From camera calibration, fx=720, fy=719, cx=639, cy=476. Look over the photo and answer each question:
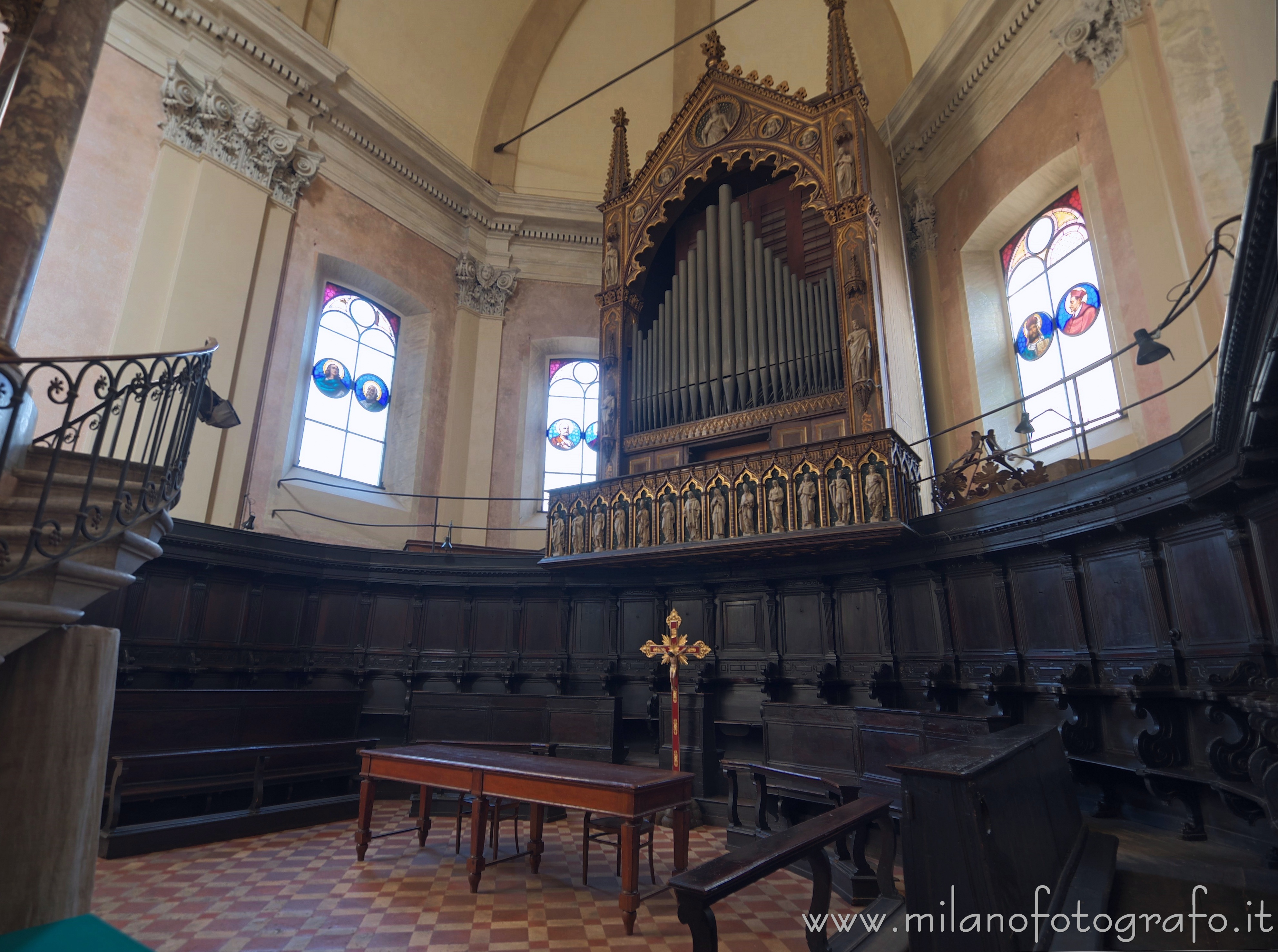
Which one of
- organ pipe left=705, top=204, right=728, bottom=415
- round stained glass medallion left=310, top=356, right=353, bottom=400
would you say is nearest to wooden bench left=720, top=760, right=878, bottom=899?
organ pipe left=705, top=204, right=728, bottom=415

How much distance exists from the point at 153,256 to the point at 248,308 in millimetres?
1198

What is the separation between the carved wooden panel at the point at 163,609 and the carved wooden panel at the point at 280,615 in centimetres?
88

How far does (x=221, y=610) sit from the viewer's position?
8.44 meters

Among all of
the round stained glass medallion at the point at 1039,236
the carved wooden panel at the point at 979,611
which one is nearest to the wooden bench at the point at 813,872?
the carved wooden panel at the point at 979,611

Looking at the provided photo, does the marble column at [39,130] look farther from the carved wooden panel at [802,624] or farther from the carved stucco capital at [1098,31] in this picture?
the carved stucco capital at [1098,31]

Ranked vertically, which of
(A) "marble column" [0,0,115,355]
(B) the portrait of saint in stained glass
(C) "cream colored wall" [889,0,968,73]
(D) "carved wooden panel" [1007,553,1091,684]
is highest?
(C) "cream colored wall" [889,0,968,73]

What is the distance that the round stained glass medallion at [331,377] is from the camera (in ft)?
35.9

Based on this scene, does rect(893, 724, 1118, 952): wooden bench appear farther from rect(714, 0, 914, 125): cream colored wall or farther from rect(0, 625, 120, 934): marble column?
rect(714, 0, 914, 125): cream colored wall

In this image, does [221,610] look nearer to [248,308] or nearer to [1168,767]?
[248,308]

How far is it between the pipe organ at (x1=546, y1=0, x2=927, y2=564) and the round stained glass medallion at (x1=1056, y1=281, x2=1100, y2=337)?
5.68ft

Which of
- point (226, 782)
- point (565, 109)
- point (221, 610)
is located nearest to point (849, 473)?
point (226, 782)

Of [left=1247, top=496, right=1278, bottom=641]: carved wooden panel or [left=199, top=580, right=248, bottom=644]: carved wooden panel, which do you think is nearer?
[left=1247, top=496, right=1278, bottom=641]: carved wooden panel

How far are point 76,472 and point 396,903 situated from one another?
336 cm

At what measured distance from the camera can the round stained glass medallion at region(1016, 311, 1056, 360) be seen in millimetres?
8922
